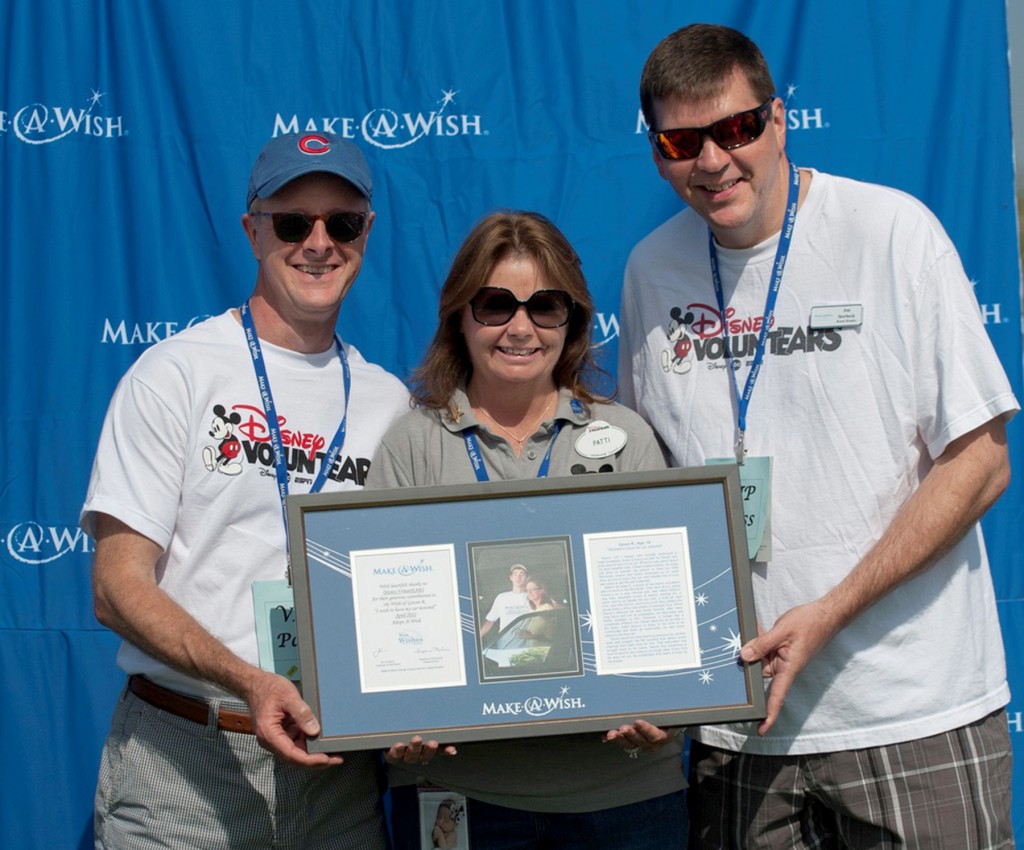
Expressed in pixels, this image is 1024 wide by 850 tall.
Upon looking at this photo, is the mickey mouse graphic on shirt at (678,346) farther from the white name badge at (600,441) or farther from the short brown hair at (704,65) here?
the short brown hair at (704,65)

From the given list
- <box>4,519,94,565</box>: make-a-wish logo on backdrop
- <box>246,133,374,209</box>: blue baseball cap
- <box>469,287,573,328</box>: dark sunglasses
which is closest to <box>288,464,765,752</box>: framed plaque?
<box>469,287,573,328</box>: dark sunglasses

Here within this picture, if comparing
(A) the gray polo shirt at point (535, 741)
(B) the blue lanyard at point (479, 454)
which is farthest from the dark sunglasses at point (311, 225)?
(B) the blue lanyard at point (479, 454)

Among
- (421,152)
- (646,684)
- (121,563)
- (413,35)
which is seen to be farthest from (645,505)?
(413,35)

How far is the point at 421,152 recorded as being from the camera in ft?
12.2

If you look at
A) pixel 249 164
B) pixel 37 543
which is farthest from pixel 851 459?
pixel 37 543

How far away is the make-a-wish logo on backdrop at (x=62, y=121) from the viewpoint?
3.69 meters

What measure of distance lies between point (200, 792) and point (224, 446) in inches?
31.6

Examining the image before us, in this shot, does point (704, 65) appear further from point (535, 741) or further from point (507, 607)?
point (535, 741)

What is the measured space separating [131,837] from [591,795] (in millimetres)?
1087

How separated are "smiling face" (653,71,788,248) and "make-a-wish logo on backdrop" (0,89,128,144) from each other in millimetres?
2006

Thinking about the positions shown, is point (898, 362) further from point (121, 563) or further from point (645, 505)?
point (121, 563)

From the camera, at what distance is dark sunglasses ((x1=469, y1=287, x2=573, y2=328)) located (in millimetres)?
2559

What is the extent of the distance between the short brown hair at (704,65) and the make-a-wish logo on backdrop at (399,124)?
4.01ft

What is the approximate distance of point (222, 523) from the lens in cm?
258
